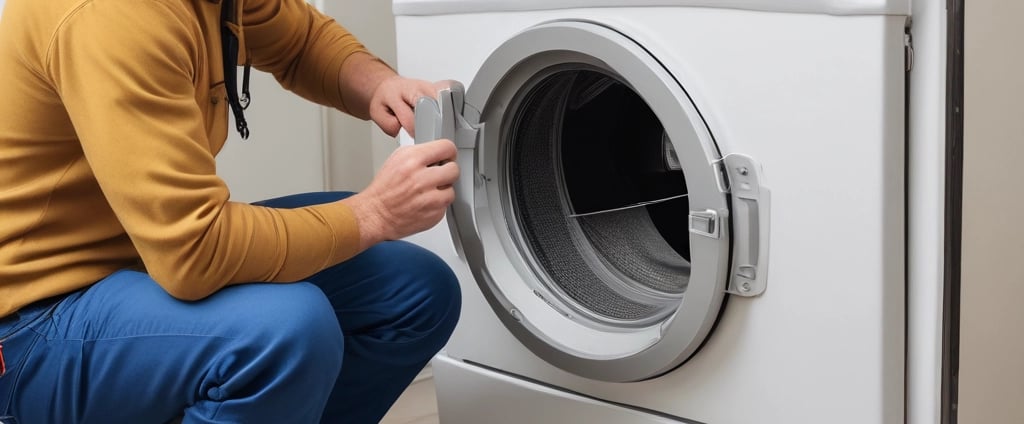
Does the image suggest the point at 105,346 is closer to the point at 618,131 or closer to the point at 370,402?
the point at 370,402

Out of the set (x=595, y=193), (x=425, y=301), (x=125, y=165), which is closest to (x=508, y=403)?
(x=425, y=301)

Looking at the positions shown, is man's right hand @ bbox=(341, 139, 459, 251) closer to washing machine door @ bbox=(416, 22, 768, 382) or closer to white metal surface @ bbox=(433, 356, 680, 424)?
washing machine door @ bbox=(416, 22, 768, 382)

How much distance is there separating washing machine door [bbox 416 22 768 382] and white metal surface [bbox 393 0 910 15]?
4 cm

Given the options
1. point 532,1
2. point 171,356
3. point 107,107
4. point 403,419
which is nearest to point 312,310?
point 171,356

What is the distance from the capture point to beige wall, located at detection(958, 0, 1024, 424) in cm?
105

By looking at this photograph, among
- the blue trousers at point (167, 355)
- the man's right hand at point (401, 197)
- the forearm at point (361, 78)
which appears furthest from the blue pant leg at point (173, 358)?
the forearm at point (361, 78)

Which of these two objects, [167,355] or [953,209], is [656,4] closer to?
[953,209]

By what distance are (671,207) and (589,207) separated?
0.35 feet

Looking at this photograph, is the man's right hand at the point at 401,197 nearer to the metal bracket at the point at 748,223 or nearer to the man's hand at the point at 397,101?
the man's hand at the point at 397,101

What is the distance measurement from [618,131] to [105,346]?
68 cm

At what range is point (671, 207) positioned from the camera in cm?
142

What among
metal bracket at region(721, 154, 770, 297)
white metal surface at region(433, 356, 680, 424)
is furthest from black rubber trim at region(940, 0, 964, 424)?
white metal surface at region(433, 356, 680, 424)

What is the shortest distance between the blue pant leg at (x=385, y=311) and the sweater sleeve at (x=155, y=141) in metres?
0.27

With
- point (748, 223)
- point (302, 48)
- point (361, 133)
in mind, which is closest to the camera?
point (748, 223)
